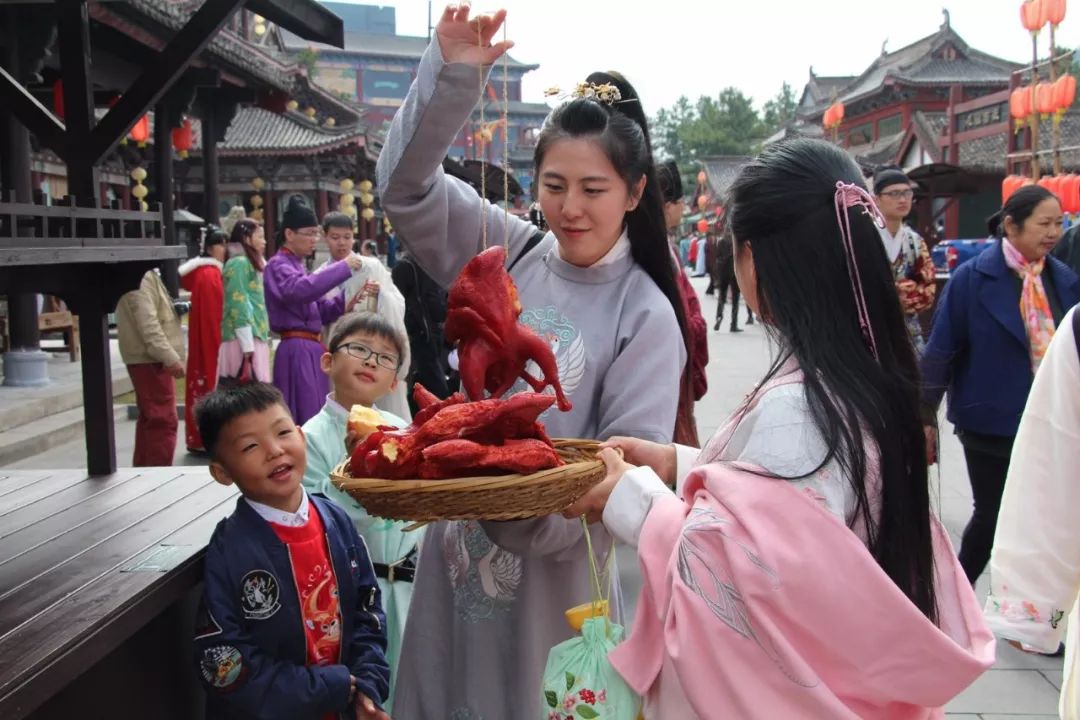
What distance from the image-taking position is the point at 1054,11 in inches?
565

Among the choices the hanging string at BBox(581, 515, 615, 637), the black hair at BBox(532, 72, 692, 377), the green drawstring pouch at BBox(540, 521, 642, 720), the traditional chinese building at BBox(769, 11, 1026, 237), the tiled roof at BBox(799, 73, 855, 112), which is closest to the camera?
the green drawstring pouch at BBox(540, 521, 642, 720)

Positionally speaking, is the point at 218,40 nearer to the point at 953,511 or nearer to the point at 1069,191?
the point at 953,511

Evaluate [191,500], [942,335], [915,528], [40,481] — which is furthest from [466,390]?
[942,335]

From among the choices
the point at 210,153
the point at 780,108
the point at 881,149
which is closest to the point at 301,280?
the point at 210,153

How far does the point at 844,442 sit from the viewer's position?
1488 millimetres

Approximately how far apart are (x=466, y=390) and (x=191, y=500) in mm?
1274

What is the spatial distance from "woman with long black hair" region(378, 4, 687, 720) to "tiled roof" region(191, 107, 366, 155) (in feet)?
69.6

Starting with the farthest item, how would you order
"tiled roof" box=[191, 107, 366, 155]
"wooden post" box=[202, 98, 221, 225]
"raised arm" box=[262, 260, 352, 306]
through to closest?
"tiled roof" box=[191, 107, 366, 155], "wooden post" box=[202, 98, 221, 225], "raised arm" box=[262, 260, 352, 306]

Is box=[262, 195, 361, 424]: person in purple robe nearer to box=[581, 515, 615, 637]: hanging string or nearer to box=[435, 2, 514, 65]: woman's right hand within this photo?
box=[435, 2, 514, 65]: woman's right hand

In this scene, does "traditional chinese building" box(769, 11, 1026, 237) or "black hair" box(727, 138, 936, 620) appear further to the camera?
"traditional chinese building" box(769, 11, 1026, 237)

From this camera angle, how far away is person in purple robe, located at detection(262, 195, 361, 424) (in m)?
5.88

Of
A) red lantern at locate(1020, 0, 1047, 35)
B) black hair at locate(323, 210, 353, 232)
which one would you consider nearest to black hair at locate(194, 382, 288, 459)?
black hair at locate(323, 210, 353, 232)

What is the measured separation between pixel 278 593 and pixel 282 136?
22565 millimetres

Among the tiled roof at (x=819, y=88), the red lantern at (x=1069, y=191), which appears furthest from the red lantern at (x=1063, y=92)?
the tiled roof at (x=819, y=88)
